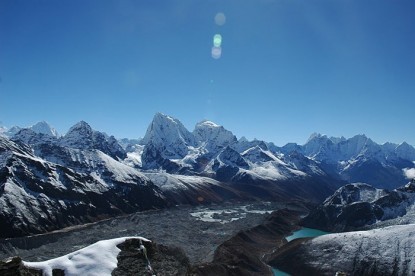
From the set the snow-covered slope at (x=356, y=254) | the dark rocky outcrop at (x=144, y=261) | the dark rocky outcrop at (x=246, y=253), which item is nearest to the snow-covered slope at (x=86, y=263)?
the dark rocky outcrop at (x=144, y=261)

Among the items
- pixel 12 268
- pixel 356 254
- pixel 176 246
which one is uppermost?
pixel 12 268

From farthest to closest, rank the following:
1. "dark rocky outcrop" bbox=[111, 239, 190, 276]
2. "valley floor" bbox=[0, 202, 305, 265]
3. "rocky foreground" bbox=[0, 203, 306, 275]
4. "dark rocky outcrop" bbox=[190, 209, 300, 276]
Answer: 1. "valley floor" bbox=[0, 202, 305, 265]
2. "dark rocky outcrop" bbox=[190, 209, 300, 276]
3. "rocky foreground" bbox=[0, 203, 306, 275]
4. "dark rocky outcrop" bbox=[111, 239, 190, 276]

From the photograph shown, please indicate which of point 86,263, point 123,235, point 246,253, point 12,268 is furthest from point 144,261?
point 123,235

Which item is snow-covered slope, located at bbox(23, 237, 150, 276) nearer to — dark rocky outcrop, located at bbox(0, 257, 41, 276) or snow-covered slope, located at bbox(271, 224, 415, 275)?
dark rocky outcrop, located at bbox(0, 257, 41, 276)

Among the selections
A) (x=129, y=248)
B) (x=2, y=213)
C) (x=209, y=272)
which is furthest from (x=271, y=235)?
(x=129, y=248)

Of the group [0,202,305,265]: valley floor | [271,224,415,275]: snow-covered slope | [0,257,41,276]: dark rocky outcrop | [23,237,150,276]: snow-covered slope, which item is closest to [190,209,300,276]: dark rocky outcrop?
[0,202,305,265]: valley floor

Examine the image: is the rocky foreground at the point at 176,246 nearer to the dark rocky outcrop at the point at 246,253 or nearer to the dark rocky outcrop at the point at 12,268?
the dark rocky outcrop at the point at 246,253

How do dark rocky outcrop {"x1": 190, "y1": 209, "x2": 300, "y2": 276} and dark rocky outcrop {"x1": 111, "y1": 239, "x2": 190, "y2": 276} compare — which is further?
dark rocky outcrop {"x1": 190, "y1": 209, "x2": 300, "y2": 276}

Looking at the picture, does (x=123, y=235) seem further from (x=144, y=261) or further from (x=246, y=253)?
(x=144, y=261)

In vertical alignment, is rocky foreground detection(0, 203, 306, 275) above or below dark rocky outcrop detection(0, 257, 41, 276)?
below
